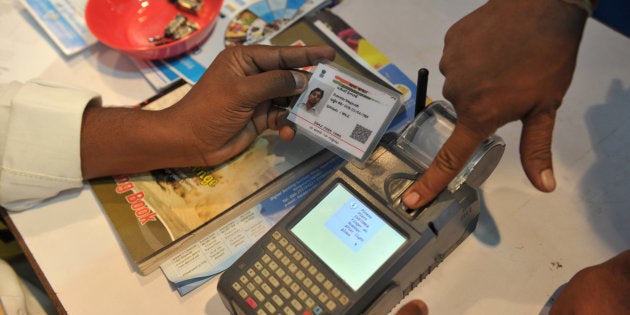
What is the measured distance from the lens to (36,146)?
27.0 inches

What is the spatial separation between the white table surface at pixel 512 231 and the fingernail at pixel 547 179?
118mm

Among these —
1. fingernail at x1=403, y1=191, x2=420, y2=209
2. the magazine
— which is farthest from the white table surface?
fingernail at x1=403, y1=191, x2=420, y2=209

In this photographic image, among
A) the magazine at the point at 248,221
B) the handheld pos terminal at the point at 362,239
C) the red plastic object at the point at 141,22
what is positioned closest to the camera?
the handheld pos terminal at the point at 362,239

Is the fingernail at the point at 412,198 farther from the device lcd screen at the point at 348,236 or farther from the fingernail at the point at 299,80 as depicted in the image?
the fingernail at the point at 299,80

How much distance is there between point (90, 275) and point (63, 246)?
0.06 m

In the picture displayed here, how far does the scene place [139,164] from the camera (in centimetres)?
71

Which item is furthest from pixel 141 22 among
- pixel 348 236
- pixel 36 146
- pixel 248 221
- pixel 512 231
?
pixel 512 231

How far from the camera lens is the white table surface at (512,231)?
2.02ft

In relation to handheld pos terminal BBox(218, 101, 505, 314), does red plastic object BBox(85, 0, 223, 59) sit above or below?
above

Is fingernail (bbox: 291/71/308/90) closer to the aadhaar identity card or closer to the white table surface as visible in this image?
the aadhaar identity card

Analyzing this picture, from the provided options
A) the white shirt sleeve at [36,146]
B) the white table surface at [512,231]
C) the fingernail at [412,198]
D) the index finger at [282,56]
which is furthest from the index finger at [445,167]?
the white shirt sleeve at [36,146]

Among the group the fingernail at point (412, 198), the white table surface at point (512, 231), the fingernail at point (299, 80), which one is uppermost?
the fingernail at point (299, 80)

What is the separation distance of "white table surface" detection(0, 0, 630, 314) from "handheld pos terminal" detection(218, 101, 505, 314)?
0.21ft

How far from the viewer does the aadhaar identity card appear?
624mm
